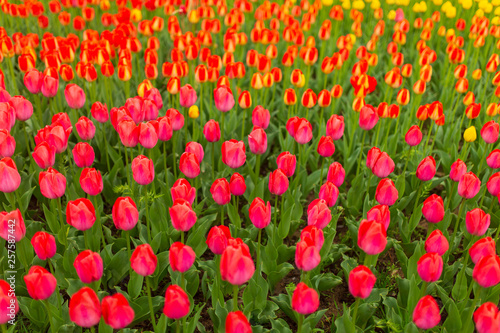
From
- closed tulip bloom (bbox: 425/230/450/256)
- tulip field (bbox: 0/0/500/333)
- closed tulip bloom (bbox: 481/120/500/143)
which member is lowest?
tulip field (bbox: 0/0/500/333)

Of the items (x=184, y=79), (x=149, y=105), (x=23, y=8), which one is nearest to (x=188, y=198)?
(x=149, y=105)

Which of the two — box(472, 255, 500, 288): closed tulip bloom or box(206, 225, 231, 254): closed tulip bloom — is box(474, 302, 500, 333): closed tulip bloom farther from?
box(206, 225, 231, 254): closed tulip bloom

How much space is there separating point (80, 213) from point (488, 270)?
1.92 m

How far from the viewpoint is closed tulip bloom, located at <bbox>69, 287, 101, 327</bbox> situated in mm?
1967

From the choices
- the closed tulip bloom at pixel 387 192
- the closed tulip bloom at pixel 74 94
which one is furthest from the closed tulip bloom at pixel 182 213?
the closed tulip bloom at pixel 74 94

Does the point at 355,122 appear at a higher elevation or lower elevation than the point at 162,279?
higher

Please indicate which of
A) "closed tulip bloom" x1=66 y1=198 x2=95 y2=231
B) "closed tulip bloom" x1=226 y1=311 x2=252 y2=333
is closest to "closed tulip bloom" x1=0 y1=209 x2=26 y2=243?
"closed tulip bloom" x1=66 y1=198 x2=95 y2=231

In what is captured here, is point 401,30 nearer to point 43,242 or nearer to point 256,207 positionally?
point 256,207

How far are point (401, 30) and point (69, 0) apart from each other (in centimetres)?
412

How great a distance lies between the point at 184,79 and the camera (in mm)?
5441

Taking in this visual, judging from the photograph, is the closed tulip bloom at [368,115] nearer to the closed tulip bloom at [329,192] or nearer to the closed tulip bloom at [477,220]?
the closed tulip bloom at [329,192]

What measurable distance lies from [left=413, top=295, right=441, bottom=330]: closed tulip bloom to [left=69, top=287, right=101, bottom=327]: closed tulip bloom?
135 cm

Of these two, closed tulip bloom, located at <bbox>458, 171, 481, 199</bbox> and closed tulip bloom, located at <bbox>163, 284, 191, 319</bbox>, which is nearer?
closed tulip bloom, located at <bbox>163, 284, 191, 319</bbox>

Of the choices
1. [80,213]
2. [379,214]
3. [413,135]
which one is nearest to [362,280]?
[379,214]
